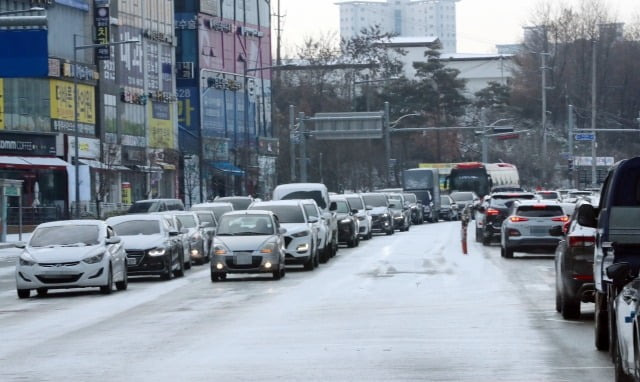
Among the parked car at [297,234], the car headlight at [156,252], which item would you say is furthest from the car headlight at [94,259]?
the parked car at [297,234]

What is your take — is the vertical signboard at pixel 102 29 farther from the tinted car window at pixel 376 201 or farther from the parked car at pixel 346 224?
the parked car at pixel 346 224

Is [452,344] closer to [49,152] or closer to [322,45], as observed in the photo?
[49,152]

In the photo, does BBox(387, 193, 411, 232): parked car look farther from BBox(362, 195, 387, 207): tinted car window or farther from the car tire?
the car tire

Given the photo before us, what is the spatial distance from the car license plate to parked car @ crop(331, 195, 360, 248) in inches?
770

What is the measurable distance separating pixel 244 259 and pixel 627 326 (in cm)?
2253

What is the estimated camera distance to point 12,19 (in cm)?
3531

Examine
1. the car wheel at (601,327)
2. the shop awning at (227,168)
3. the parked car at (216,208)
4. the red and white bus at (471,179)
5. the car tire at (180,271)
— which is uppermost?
the shop awning at (227,168)

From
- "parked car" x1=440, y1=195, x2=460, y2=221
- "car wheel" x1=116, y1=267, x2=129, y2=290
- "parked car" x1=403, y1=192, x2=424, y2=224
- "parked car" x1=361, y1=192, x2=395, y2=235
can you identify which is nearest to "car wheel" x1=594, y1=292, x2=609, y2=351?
"car wheel" x1=116, y1=267, x2=129, y2=290

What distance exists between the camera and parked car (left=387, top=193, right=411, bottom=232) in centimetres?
7362

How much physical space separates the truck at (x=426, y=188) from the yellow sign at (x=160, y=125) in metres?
14.4

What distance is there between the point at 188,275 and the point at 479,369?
2347cm

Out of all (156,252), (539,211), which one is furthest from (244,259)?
(539,211)

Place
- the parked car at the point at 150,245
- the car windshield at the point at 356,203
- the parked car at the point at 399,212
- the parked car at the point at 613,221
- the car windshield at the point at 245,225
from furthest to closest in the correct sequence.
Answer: the parked car at the point at 399,212 < the car windshield at the point at 356,203 < the car windshield at the point at 245,225 < the parked car at the point at 150,245 < the parked car at the point at 613,221

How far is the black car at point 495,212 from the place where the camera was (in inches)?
2030
